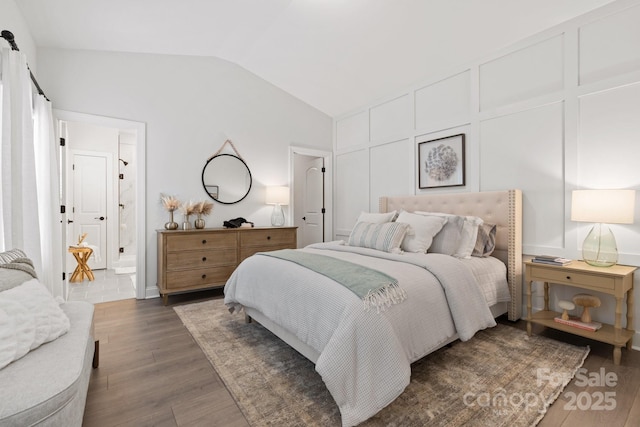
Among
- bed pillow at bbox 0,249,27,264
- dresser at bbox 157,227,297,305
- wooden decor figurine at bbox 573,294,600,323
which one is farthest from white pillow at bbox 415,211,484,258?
bed pillow at bbox 0,249,27,264

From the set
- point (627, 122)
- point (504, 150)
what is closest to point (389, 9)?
point (504, 150)

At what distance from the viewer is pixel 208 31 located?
3.45 metres

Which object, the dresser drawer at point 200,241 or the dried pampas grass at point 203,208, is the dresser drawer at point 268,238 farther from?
the dried pampas grass at point 203,208

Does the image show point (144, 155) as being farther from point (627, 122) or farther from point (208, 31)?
point (627, 122)

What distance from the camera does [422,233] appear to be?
285cm

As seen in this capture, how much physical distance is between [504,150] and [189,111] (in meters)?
3.77

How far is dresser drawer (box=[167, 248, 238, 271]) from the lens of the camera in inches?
137

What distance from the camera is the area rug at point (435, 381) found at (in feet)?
5.15

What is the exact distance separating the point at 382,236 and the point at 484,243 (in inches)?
38.7

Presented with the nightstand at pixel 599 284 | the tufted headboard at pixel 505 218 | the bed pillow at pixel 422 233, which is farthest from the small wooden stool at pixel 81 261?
the nightstand at pixel 599 284

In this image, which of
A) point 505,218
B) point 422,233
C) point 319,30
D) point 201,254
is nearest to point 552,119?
point 505,218

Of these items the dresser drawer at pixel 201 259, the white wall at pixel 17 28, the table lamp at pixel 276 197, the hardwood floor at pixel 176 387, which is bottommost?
the hardwood floor at pixel 176 387

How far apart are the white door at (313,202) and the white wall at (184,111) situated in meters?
0.70

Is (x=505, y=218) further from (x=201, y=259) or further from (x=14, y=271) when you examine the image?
(x=14, y=271)
